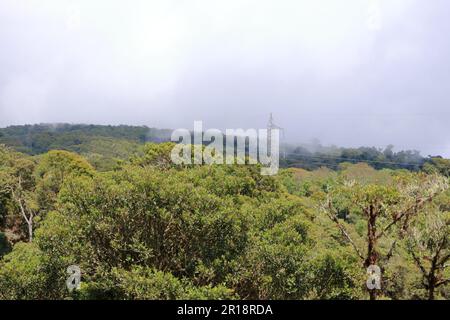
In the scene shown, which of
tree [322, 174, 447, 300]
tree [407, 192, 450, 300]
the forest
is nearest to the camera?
tree [322, 174, 447, 300]

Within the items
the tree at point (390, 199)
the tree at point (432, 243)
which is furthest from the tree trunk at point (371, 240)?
the tree at point (432, 243)

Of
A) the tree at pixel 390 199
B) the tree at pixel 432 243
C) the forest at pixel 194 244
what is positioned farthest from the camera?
the tree at pixel 432 243

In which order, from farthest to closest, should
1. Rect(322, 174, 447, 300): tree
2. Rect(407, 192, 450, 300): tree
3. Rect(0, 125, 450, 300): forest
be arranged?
Rect(407, 192, 450, 300): tree → Rect(0, 125, 450, 300): forest → Rect(322, 174, 447, 300): tree

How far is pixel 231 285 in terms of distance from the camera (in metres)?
17.8

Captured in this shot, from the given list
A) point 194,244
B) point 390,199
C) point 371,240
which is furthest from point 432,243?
point 194,244

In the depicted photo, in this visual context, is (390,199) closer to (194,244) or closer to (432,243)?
(432,243)

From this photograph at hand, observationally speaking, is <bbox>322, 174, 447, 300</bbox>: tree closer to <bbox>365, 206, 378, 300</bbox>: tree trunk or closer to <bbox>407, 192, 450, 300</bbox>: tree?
<bbox>365, 206, 378, 300</bbox>: tree trunk

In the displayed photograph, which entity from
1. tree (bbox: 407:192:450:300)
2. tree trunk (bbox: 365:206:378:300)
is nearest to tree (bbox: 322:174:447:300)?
tree trunk (bbox: 365:206:378:300)

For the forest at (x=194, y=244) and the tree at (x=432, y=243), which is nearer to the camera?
the forest at (x=194, y=244)

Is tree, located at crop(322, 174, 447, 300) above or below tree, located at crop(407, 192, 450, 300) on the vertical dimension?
above

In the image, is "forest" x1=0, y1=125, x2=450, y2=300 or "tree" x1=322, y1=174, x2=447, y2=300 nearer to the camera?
"tree" x1=322, y1=174, x2=447, y2=300

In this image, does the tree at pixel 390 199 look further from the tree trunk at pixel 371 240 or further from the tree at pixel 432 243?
the tree at pixel 432 243
